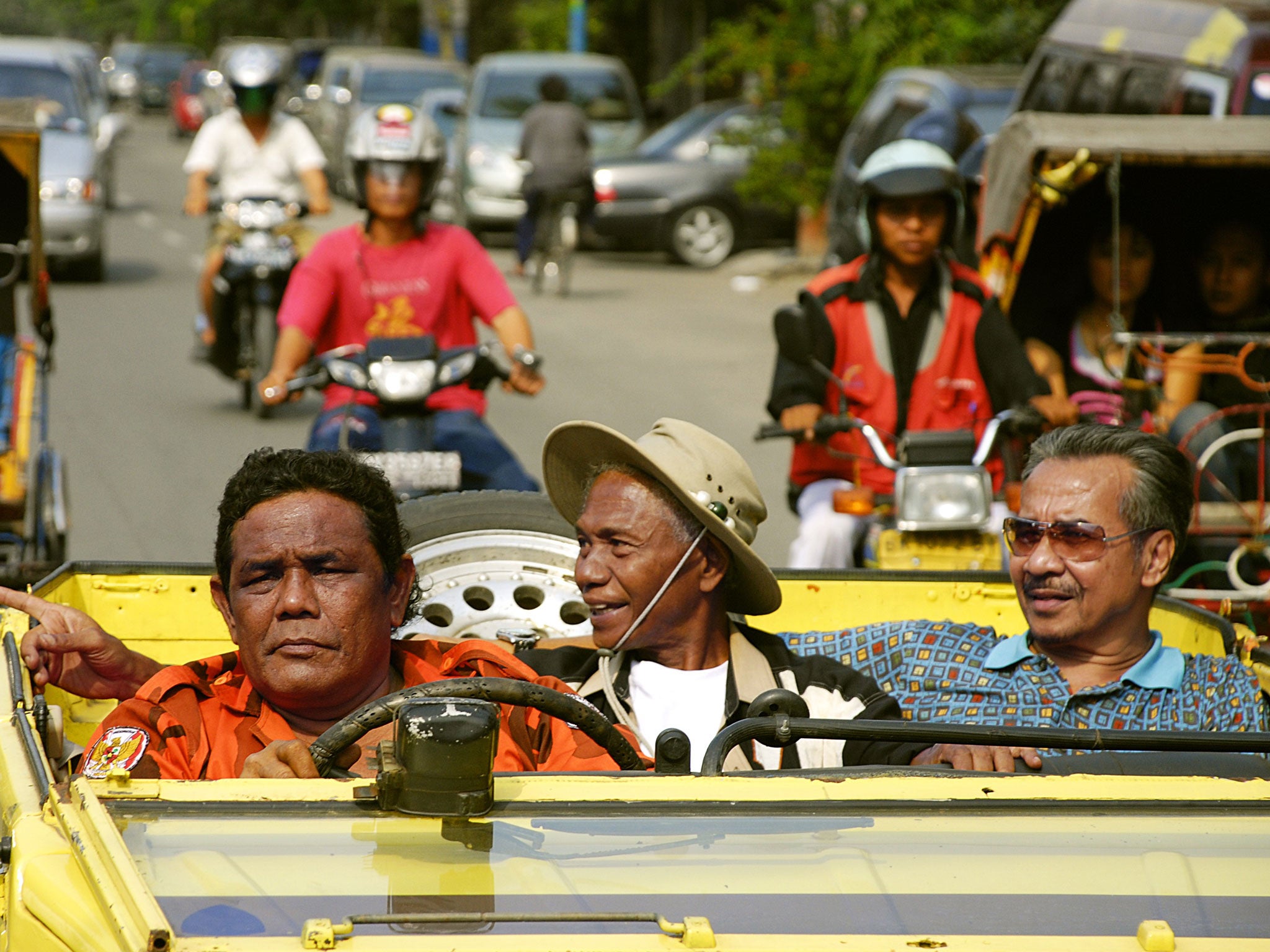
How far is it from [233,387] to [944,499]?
8534mm

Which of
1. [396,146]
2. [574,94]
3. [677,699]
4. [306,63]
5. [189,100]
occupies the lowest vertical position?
[189,100]

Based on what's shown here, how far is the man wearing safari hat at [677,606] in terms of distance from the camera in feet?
10.9

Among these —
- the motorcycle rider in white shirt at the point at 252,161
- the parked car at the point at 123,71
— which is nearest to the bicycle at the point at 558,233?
the motorcycle rider in white shirt at the point at 252,161

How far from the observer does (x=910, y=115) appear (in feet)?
40.2

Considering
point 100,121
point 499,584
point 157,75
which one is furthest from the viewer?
point 157,75

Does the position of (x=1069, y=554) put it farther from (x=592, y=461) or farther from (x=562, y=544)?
(x=562, y=544)

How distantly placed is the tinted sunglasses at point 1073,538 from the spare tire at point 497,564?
112 cm

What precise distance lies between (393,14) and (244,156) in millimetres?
35858

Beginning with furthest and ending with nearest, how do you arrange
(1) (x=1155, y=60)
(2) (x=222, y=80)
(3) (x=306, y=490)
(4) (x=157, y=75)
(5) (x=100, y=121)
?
(4) (x=157, y=75) < (5) (x=100, y=121) < (2) (x=222, y=80) < (1) (x=1155, y=60) < (3) (x=306, y=490)

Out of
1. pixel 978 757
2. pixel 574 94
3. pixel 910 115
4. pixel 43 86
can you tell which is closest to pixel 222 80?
pixel 43 86

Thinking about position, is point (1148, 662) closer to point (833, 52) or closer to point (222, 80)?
point (222, 80)

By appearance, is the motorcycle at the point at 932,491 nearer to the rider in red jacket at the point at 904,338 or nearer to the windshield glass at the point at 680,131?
the rider in red jacket at the point at 904,338

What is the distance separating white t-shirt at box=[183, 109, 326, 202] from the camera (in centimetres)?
1100

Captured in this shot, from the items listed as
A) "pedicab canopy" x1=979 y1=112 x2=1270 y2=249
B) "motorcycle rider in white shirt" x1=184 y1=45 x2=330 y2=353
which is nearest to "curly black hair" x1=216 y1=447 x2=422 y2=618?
"pedicab canopy" x1=979 y1=112 x2=1270 y2=249
